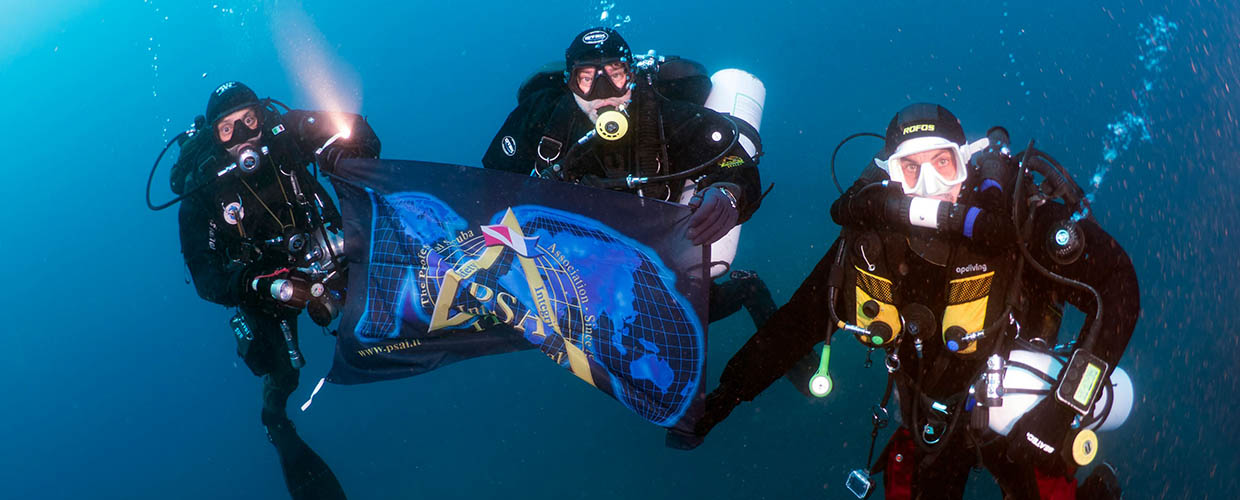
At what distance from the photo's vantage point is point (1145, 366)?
42.2 ft

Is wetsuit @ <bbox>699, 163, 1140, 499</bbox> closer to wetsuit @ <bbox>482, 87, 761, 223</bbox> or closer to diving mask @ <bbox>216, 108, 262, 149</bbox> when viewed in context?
wetsuit @ <bbox>482, 87, 761, 223</bbox>

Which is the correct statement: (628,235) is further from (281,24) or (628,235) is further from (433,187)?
(281,24)

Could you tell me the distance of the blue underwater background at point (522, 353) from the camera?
1007 cm

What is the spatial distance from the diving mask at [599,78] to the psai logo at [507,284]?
1002 millimetres

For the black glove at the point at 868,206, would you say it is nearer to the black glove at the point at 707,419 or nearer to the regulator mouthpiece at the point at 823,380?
the regulator mouthpiece at the point at 823,380

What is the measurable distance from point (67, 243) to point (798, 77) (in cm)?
4467

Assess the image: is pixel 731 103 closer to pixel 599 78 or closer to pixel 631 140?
pixel 631 140

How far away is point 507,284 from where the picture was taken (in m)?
3.99

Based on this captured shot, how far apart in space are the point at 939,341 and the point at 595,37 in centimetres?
279

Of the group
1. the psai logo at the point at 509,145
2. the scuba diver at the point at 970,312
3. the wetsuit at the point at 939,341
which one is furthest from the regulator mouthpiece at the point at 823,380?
the psai logo at the point at 509,145

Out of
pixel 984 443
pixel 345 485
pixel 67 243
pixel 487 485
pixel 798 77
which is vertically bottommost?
pixel 67 243

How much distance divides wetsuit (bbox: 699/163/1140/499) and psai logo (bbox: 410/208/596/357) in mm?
1009

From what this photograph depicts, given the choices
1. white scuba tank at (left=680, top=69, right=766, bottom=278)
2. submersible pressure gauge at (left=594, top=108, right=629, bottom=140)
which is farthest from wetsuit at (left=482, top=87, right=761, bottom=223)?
white scuba tank at (left=680, top=69, right=766, bottom=278)

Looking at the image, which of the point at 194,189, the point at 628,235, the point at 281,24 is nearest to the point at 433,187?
the point at 628,235
